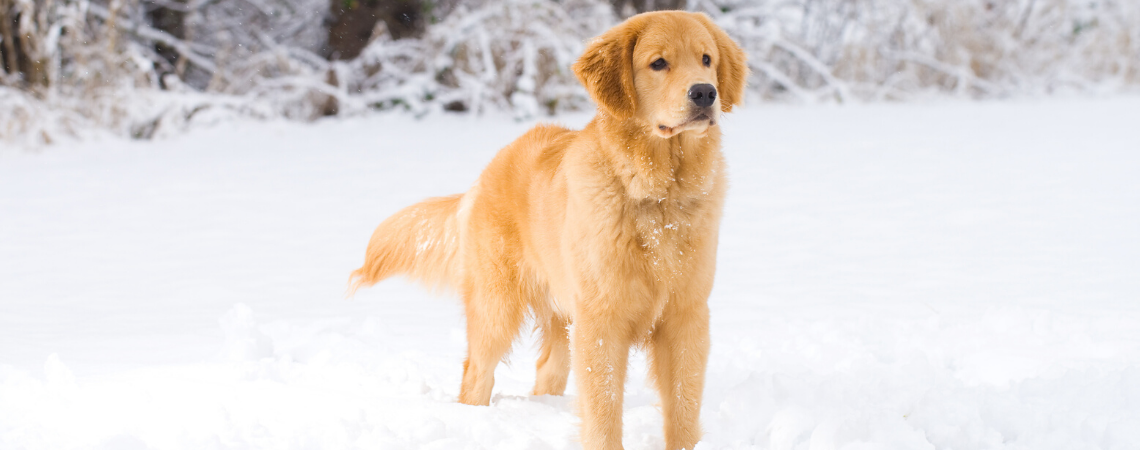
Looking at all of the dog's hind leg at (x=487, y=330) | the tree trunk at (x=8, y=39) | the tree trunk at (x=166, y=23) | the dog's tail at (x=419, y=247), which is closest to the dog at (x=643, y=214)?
the dog's hind leg at (x=487, y=330)

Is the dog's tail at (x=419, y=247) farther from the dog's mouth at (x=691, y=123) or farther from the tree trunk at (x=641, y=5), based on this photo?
the tree trunk at (x=641, y=5)

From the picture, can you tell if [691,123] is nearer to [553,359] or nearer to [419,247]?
[553,359]

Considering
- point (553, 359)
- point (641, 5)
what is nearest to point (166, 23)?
point (641, 5)

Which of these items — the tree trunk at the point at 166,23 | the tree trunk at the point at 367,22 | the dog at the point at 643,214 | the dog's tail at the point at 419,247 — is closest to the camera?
the dog at the point at 643,214

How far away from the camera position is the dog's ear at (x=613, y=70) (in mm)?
2525

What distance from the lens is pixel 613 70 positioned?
2.57 metres

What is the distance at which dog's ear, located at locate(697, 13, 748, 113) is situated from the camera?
2.70 meters

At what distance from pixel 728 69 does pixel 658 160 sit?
448mm

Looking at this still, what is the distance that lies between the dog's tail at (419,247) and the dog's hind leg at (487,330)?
290 millimetres

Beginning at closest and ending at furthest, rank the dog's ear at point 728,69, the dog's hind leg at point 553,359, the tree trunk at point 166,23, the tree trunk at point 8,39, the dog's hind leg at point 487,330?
the dog's ear at point 728,69, the dog's hind leg at point 487,330, the dog's hind leg at point 553,359, the tree trunk at point 8,39, the tree trunk at point 166,23

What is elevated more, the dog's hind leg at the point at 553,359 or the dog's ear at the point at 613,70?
the dog's ear at the point at 613,70

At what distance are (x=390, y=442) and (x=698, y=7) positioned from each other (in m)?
10.6

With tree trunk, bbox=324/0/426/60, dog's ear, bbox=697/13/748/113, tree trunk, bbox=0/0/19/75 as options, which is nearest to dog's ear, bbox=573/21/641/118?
dog's ear, bbox=697/13/748/113

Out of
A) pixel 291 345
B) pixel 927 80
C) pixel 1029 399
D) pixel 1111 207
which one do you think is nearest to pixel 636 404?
pixel 1029 399
